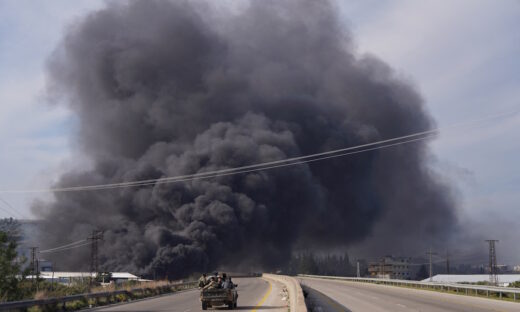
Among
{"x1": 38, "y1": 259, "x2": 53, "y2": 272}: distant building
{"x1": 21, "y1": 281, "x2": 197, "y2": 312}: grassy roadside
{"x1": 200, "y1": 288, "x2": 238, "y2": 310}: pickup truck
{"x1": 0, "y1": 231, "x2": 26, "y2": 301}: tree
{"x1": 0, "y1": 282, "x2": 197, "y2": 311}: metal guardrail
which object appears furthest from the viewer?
{"x1": 38, "y1": 259, "x2": 53, "y2": 272}: distant building

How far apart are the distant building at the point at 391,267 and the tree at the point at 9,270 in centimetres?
12579

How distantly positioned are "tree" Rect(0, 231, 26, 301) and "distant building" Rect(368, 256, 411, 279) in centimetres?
12579

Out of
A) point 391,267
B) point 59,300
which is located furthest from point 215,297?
point 391,267

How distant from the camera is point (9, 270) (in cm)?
3703

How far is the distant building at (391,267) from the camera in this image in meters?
156

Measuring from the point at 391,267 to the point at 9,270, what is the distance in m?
133

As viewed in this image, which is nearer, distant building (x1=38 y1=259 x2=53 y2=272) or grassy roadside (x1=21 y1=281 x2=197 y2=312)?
grassy roadside (x1=21 y1=281 x2=197 y2=312)

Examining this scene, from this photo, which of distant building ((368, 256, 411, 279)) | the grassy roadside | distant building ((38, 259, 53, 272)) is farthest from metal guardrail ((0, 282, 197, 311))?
distant building ((368, 256, 411, 279))

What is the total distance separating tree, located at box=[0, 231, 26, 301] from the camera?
119ft

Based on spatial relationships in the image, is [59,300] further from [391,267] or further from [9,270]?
[391,267]

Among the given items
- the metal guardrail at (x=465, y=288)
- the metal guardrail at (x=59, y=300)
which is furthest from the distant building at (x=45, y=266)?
the metal guardrail at (x=59, y=300)

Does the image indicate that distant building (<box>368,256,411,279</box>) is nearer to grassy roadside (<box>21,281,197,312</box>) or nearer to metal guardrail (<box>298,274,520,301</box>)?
metal guardrail (<box>298,274,520,301</box>)

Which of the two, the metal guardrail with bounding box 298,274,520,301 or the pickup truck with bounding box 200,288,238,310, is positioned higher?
the pickup truck with bounding box 200,288,238,310

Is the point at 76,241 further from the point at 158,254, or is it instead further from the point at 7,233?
the point at 7,233
